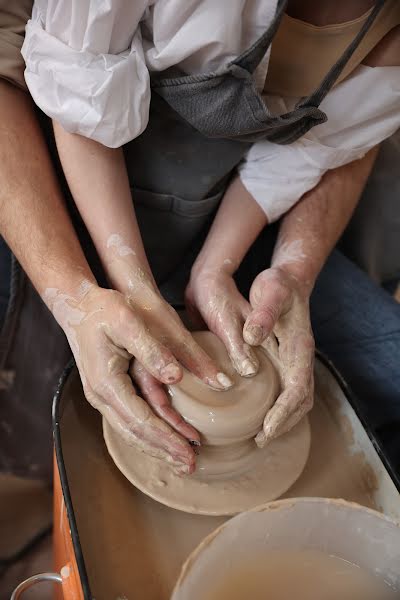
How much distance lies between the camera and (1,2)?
3.41 feet

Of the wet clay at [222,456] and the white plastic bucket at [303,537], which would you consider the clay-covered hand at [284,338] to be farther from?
the white plastic bucket at [303,537]

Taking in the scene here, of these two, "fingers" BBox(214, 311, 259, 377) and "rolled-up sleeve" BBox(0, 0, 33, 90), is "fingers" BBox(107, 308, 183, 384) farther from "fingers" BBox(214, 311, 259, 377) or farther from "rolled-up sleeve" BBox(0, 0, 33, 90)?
"rolled-up sleeve" BBox(0, 0, 33, 90)

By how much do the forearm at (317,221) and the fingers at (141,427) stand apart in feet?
1.49

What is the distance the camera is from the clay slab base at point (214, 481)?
3.11 ft

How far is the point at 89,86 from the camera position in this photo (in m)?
0.95

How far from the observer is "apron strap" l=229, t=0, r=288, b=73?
0.92 meters

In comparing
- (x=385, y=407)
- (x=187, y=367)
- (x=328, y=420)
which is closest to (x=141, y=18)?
(x=187, y=367)

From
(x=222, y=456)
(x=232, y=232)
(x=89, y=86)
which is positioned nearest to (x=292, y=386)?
(x=222, y=456)

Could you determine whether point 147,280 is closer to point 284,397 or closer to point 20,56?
point 284,397

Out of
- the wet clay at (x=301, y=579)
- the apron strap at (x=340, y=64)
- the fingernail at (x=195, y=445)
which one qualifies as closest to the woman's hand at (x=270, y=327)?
the fingernail at (x=195, y=445)

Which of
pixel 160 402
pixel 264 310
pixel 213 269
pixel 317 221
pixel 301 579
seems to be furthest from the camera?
pixel 317 221

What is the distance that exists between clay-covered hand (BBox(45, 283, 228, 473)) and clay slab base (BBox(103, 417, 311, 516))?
0.17 ft

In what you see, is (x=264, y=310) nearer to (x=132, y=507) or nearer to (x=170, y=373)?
(x=170, y=373)

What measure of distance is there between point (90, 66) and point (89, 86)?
3cm
